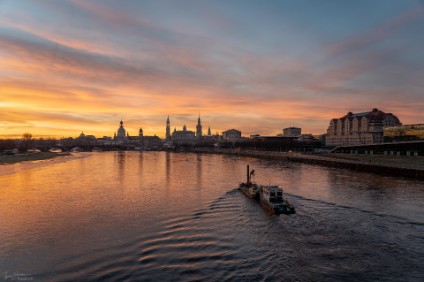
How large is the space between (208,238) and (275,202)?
1400 centimetres

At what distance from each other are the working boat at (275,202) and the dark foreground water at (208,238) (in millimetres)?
1204

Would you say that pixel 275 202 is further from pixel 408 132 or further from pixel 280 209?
pixel 408 132

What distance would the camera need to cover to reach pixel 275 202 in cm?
4016

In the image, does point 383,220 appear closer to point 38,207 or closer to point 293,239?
point 293,239

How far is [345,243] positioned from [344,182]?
4089 cm

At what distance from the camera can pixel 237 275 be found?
846 inches

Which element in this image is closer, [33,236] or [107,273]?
[107,273]

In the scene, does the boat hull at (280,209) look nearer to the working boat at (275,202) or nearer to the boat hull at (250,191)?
the working boat at (275,202)

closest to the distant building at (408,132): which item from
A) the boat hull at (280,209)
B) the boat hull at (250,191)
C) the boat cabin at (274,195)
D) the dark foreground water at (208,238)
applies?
the dark foreground water at (208,238)

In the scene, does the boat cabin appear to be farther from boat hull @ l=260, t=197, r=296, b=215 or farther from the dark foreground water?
the dark foreground water

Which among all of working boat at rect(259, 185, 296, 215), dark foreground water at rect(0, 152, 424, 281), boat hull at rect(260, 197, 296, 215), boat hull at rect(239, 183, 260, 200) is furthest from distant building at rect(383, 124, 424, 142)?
→ boat hull at rect(260, 197, 296, 215)

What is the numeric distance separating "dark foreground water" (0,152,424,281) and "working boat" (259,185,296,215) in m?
1.20

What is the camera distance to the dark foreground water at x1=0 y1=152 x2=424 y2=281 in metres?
22.2

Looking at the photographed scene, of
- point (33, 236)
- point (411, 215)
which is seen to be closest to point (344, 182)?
point (411, 215)
